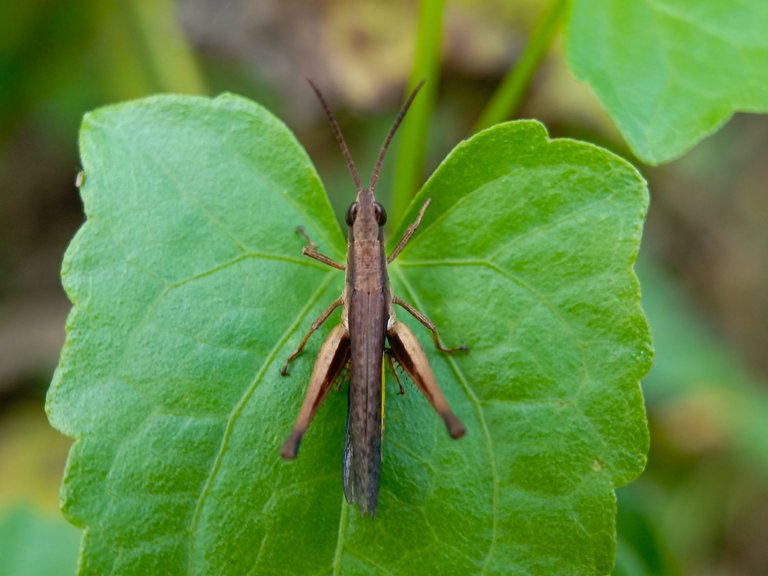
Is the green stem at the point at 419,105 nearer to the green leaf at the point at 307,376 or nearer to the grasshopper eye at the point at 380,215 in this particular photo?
the grasshopper eye at the point at 380,215

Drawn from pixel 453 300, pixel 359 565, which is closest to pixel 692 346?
pixel 453 300

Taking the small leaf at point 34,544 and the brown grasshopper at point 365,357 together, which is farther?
the small leaf at point 34,544

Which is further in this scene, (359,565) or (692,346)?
(692,346)

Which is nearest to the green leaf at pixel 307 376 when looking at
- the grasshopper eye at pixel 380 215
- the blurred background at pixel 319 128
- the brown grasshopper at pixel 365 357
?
the brown grasshopper at pixel 365 357

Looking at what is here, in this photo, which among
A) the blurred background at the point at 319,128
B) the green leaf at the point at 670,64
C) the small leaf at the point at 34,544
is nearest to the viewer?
the green leaf at the point at 670,64

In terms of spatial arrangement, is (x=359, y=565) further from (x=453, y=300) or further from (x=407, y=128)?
(x=407, y=128)
